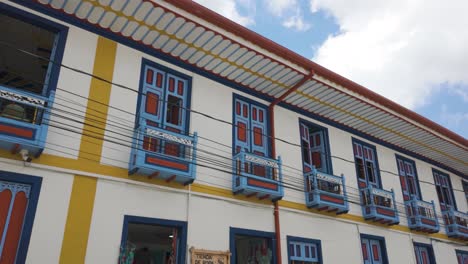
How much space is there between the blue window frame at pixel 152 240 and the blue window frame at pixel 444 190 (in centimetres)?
1016

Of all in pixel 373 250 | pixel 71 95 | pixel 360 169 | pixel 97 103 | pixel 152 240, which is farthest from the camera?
pixel 152 240

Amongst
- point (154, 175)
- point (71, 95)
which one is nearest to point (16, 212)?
point (71, 95)

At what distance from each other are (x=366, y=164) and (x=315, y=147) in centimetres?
200

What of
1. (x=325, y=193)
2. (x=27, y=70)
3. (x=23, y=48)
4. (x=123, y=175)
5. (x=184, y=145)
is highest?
(x=27, y=70)

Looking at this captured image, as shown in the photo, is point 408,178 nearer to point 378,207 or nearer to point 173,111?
point 378,207

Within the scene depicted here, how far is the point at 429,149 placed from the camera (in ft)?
46.7

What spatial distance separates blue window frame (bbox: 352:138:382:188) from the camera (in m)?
12.2

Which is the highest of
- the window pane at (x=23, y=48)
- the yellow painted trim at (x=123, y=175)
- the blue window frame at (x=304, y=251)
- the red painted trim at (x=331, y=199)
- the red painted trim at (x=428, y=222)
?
the window pane at (x=23, y=48)

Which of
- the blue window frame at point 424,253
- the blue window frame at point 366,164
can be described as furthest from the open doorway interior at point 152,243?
the blue window frame at point 424,253

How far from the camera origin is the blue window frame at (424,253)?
41.1ft

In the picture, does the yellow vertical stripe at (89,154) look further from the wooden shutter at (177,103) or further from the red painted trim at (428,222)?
the red painted trim at (428,222)

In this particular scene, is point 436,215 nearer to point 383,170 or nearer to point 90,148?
point 383,170

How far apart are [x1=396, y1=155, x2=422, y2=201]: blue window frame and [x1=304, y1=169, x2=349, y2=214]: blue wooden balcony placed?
381 cm

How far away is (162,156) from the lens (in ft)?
24.5
